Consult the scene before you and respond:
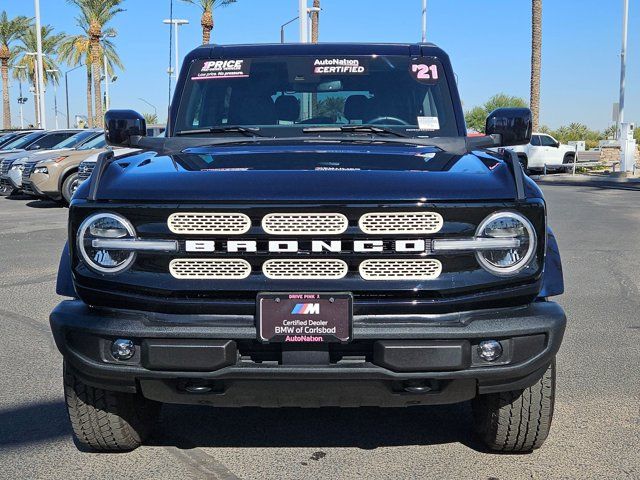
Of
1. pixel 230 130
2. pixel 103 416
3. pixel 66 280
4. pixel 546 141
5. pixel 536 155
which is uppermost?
pixel 230 130

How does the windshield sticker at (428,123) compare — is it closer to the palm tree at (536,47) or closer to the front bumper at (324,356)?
the front bumper at (324,356)

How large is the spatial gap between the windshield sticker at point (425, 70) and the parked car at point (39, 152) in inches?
581

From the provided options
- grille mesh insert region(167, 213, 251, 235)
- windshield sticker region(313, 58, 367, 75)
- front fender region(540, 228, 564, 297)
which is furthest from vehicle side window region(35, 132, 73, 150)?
front fender region(540, 228, 564, 297)

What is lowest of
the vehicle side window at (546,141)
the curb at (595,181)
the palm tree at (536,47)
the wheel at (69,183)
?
the curb at (595,181)

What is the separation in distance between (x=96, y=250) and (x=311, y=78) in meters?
→ 2.25

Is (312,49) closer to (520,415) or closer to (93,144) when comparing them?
(520,415)

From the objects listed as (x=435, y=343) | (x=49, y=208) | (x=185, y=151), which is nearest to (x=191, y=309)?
(x=435, y=343)

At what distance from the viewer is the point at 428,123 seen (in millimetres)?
4949

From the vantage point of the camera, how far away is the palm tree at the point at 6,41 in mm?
54281

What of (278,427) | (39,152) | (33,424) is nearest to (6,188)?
(39,152)

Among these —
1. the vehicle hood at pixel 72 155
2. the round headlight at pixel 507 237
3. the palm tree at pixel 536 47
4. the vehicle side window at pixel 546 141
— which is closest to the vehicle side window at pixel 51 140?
the vehicle hood at pixel 72 155

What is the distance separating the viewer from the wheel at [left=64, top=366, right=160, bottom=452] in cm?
379

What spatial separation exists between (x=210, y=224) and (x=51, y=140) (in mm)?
19647

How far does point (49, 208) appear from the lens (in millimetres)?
18547
